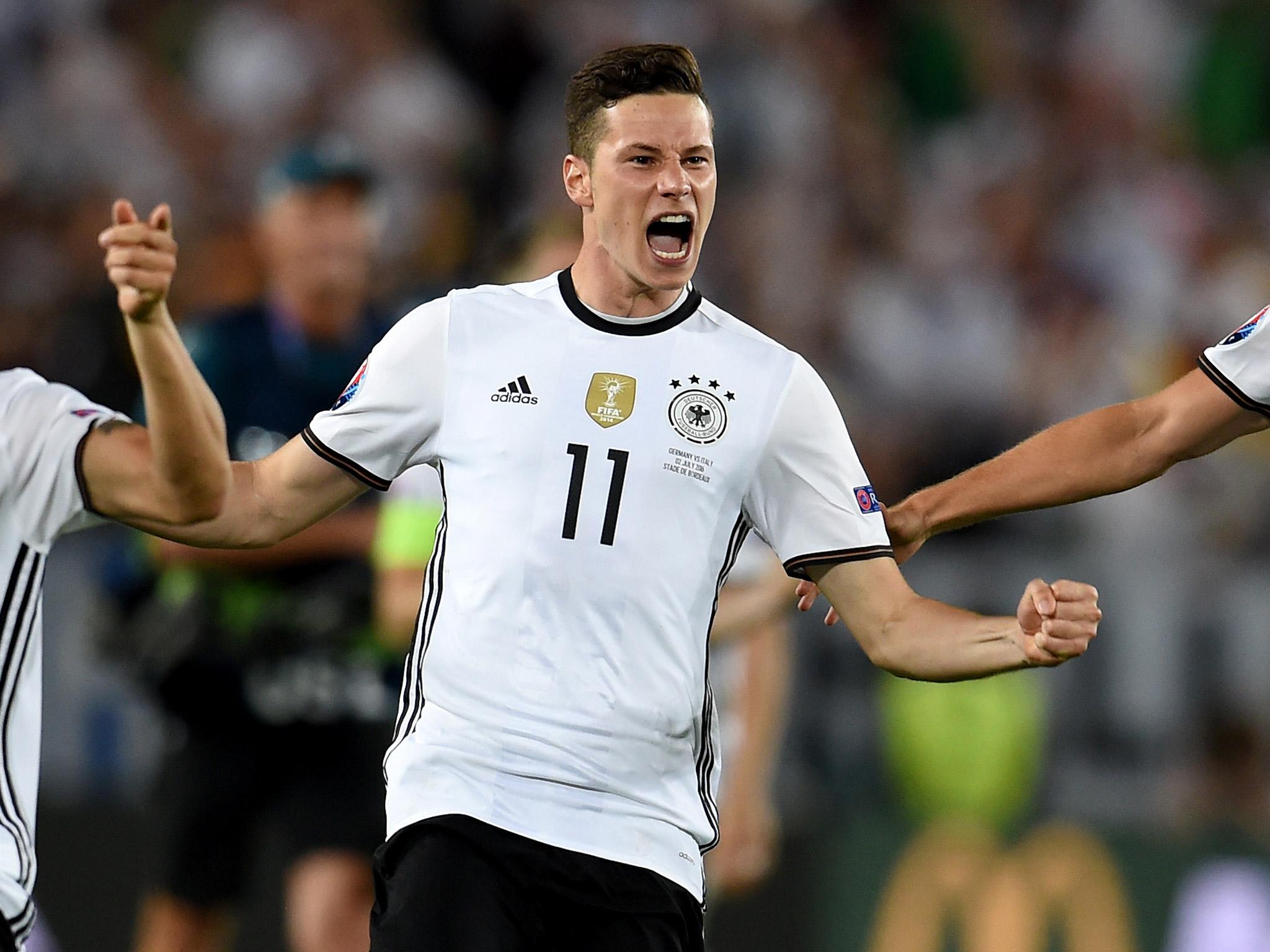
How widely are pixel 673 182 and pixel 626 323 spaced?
1.01 ft

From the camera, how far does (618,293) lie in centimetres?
444

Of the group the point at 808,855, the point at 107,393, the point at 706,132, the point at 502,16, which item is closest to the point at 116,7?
the point at 502,16

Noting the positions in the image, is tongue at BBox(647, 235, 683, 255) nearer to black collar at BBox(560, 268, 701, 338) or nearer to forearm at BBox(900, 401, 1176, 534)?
black collar at BBox(560, 268, 701, 338)

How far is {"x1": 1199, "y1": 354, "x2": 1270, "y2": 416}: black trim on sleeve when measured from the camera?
4.86 m

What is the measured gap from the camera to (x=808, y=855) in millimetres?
8664

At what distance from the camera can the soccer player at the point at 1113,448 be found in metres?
4.83

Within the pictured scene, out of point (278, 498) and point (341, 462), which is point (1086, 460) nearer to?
point (341, 462)

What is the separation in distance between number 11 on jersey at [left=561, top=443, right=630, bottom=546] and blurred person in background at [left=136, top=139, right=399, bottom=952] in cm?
219

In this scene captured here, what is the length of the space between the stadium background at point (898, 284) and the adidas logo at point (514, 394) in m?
3.90

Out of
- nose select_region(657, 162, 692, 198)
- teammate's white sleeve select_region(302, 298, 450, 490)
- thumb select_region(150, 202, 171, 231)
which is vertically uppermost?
nose select_region(657, 162, 692, 198)

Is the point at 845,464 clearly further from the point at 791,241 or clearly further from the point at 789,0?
the point at 789,0

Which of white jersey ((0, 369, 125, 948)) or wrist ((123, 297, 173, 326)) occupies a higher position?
wrist ((123, 297, 173, 326))

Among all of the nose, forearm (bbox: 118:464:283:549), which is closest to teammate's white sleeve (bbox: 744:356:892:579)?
the nose

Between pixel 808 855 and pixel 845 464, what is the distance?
4.59m
